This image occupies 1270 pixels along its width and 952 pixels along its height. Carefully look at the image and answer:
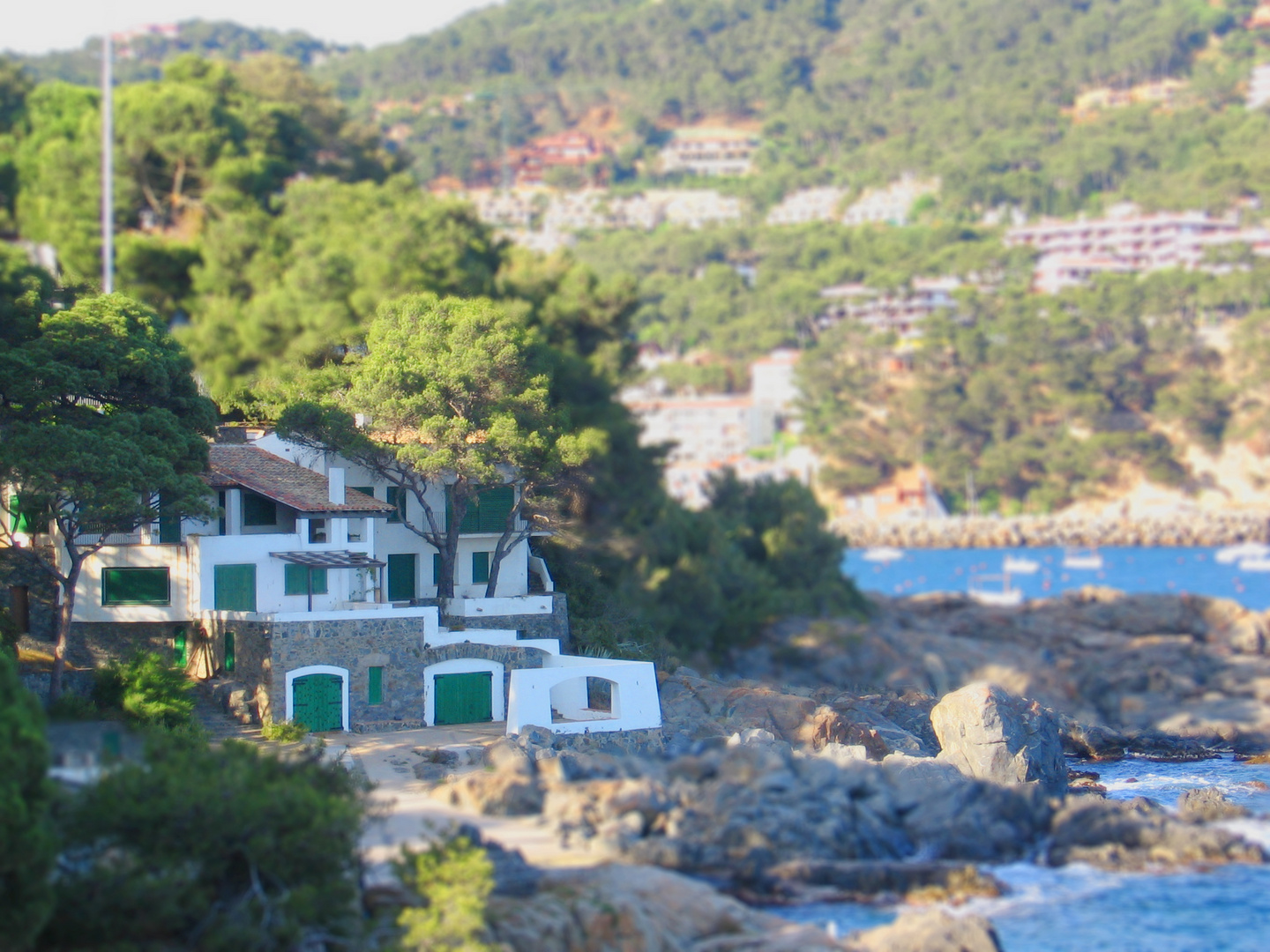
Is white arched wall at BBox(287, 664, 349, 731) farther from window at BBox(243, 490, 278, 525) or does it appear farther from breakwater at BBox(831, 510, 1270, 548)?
breakwater at BBox(831, 510, 1270, 548)

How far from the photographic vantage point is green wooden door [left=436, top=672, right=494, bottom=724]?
23.8 m

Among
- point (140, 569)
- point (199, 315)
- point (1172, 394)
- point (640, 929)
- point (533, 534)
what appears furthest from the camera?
point (1172, 394)

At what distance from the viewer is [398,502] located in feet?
84.8

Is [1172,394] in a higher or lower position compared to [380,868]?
higher

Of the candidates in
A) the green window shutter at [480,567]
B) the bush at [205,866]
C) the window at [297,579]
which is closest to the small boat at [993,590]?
the green window shutter at [480,567]

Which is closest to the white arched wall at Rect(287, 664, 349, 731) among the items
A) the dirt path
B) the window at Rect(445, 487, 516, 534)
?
the dirt path

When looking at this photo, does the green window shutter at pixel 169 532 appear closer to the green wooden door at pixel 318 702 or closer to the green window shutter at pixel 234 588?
the green window shutter at pixel 234 588

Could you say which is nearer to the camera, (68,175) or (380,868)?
(380,868)

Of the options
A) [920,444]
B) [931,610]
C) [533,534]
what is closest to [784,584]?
[931,610]

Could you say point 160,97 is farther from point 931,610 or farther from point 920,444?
point 920,444

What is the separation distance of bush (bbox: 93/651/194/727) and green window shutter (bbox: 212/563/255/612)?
142 cm

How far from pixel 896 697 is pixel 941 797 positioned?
12.6 metres

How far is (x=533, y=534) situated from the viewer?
26812 mm

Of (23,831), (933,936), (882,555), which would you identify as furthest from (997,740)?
(882,555)
